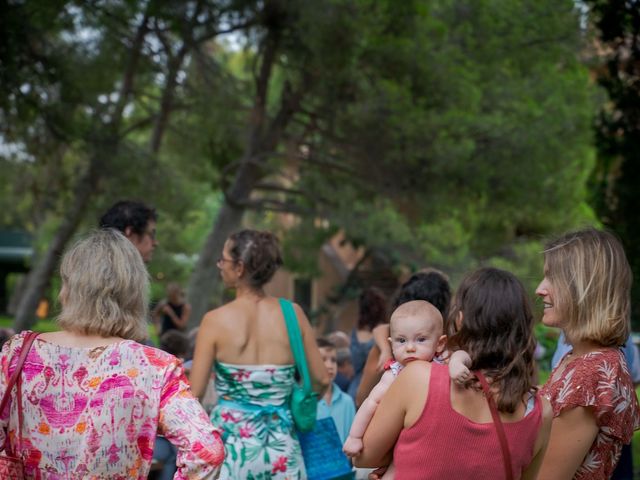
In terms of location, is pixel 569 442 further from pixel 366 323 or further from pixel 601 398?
pixel 366 323

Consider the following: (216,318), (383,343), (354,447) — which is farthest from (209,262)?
(354,447)

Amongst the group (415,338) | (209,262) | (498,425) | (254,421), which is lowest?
(254,421)

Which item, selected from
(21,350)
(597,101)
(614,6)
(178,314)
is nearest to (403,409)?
(21,350)

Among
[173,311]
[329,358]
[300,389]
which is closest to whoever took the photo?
[300,389]

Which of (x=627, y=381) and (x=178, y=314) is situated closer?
(x=627, y=381)

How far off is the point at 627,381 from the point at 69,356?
75.1 inches

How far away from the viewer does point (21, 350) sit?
294 centimetres

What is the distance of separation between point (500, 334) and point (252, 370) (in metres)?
2.07

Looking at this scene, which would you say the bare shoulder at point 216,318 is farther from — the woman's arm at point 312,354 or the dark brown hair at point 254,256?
the woman's arm at point 312,354

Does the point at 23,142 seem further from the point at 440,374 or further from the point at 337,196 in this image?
the point at 440,374

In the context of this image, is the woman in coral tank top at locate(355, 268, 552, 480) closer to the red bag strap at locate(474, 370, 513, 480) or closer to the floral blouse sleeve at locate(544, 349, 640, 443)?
the red bag strap at locate(474, 370, 513, 480)

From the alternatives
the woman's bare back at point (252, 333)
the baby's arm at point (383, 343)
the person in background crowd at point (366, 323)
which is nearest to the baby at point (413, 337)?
the baby's arm at point (383, 343)

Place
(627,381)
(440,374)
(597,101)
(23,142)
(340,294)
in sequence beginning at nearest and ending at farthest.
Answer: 1. (440,374)
2. (627,381)
3. (23,142)
4. (597,101)
5. (340,294)

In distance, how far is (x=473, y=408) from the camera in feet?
9.62
